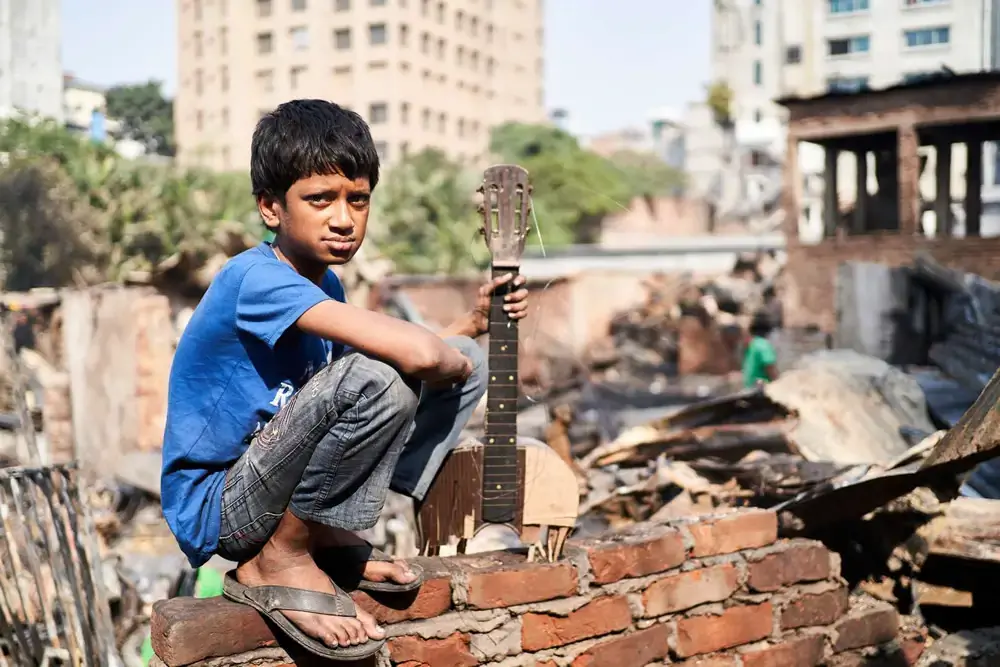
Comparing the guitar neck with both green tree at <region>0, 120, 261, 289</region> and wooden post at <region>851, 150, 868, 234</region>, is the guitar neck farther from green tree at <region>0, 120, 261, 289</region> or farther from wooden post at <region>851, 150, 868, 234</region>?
green tree at <region>0, 120, 261, 289</region>

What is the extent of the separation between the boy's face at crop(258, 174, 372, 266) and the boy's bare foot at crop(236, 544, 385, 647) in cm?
67

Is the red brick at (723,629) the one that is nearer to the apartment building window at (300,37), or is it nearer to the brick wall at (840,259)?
the brick wall at (840,259)

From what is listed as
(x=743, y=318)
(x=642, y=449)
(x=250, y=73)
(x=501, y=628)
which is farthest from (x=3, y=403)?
(x=250, y=73)

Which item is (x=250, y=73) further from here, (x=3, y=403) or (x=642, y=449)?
(x=642, y=449)

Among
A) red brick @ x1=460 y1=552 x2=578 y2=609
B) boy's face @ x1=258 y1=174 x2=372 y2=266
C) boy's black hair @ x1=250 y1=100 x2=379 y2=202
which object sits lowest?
red brick @ x1=460 y1=552 x2=578 y2=609

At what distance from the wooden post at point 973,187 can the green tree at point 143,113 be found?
19453 millimetres

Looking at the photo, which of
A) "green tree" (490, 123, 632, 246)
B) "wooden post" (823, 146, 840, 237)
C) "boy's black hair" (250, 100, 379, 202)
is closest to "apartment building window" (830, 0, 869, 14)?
"wooden post" (823, 146, 840, 237)

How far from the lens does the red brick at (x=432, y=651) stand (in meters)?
2.34

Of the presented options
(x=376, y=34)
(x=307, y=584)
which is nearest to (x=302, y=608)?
(x=307, y=584)

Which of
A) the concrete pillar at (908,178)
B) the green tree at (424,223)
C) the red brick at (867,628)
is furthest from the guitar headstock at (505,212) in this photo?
the green tree at (424,223)

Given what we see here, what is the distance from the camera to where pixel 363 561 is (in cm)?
232

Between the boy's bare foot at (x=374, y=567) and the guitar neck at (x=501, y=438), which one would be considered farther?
the guitar neck at (x=501, y=438)

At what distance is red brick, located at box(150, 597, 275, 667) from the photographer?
2.05 metres

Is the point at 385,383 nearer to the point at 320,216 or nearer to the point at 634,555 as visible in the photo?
the point at 320,216
